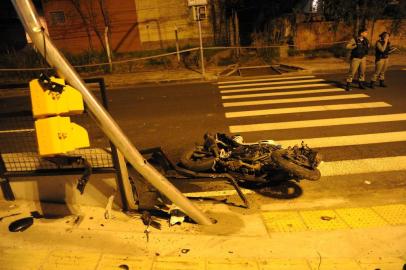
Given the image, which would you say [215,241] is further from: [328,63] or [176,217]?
[328,63]

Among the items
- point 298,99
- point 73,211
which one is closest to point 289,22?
point 298,99

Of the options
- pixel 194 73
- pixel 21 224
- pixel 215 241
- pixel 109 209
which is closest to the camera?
pixel 215 241

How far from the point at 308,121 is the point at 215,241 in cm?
513

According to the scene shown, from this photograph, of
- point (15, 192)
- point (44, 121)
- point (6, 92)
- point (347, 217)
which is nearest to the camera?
point (44, 121)

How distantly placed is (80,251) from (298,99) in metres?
7.92

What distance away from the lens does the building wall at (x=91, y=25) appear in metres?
20.8

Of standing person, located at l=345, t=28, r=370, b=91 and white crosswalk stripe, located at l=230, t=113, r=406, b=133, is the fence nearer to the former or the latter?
white crosswalk stripe, located at l=230, t=113, r=406, b=133

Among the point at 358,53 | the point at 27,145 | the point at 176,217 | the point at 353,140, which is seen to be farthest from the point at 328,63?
the point at 176,217

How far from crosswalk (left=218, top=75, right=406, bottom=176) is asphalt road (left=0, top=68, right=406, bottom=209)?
2 centimetres

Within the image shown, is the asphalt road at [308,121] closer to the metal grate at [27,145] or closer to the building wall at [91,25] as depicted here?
the metal grate at [27,145]

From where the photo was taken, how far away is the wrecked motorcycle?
14.9ft

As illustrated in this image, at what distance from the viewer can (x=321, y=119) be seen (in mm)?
7910

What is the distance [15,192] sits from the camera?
436 centimetres

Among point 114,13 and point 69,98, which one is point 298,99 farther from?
point 114,13
